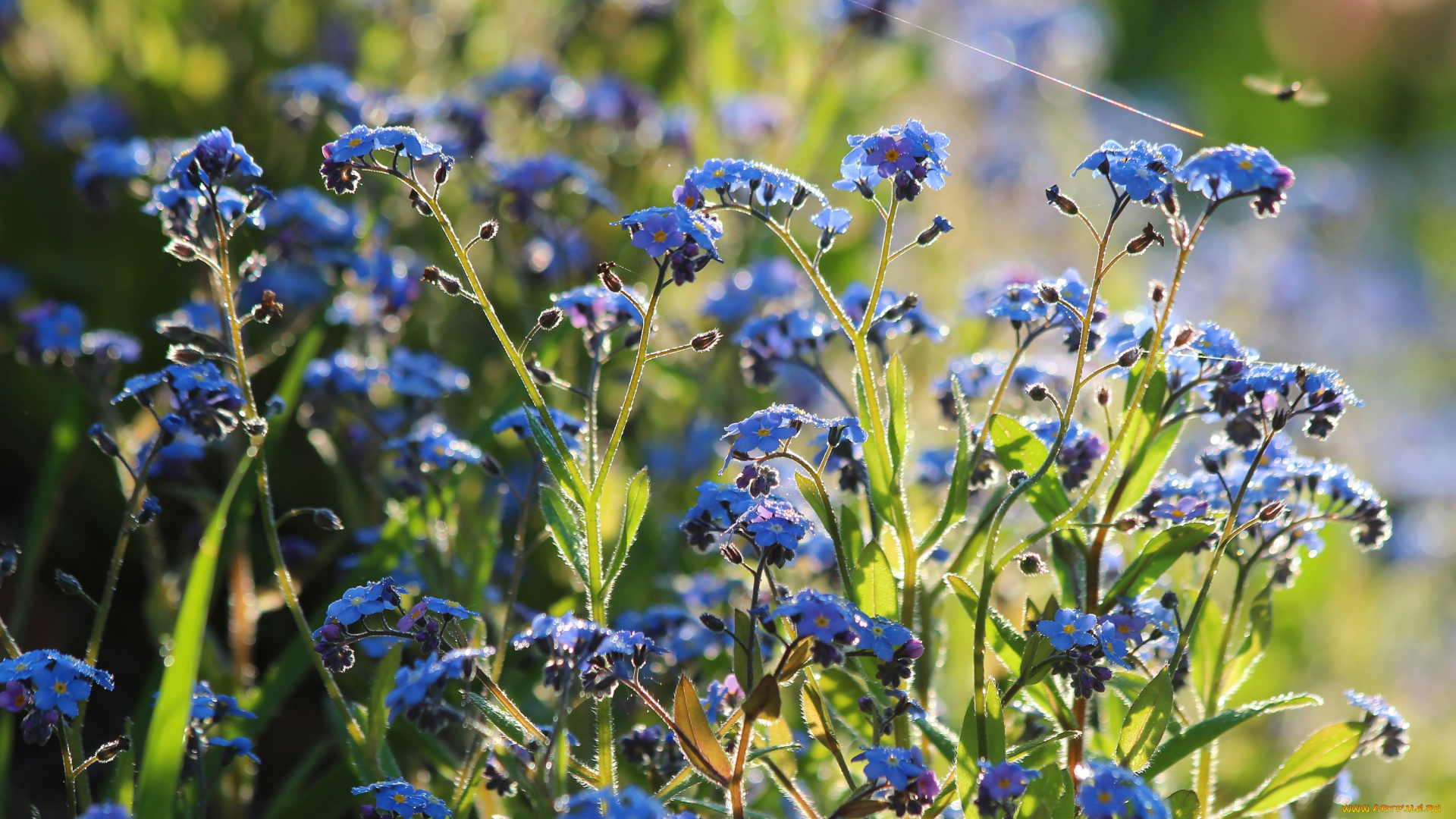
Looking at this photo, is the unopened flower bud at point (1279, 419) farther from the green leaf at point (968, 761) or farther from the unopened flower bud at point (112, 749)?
the unopened flower bud at point (112, 749)

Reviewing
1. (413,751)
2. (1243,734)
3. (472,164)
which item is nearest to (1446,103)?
(1243,734)

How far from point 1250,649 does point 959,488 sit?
0.78m

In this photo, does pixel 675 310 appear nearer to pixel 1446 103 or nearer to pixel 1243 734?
pixel 1243 734

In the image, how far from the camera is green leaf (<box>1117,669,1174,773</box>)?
206 cm

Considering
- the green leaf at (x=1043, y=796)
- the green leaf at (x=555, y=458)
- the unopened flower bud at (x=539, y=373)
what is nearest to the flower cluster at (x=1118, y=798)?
the green leaf at (x=1043, y=796)

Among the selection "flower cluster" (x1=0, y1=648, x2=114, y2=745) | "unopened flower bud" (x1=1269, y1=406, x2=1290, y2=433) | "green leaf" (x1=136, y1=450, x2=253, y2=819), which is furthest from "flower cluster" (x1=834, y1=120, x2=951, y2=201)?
"flower cluster" (x1=0, y1=648, x2=114, y2=745)

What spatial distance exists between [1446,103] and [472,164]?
15.0 metres

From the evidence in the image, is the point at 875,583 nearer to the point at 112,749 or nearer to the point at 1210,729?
the point at 1210,729

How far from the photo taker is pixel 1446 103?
1485 centimetres

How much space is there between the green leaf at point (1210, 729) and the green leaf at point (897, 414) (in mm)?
700

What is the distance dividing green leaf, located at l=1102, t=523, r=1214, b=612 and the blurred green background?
5.15 ft

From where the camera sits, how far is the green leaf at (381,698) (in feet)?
7.24

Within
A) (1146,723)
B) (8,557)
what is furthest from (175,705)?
(1146,723)

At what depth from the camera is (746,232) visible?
167 inches
